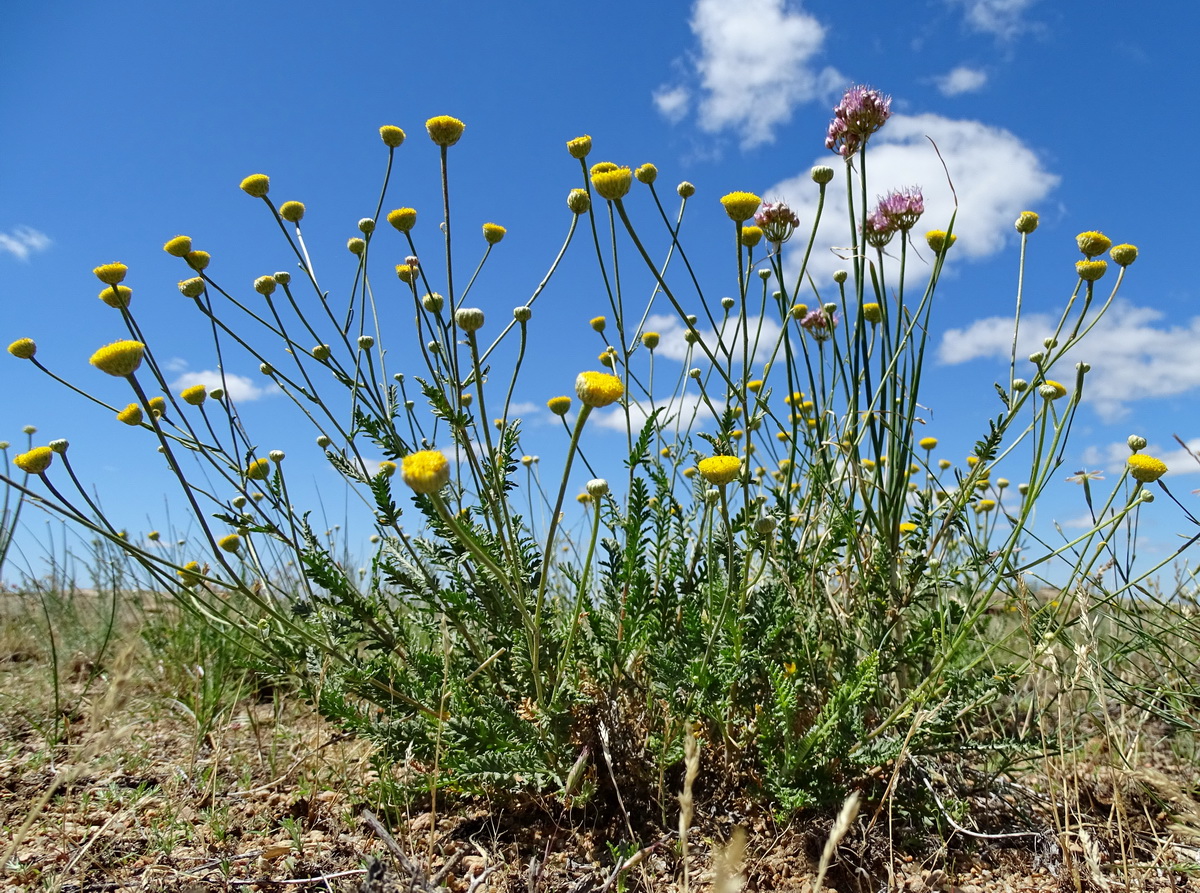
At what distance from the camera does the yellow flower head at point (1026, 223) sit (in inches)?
99.8

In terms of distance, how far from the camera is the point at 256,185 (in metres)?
2.69

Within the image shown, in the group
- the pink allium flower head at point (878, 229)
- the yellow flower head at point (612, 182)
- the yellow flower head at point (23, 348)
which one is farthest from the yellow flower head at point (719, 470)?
the yellow flower head at point (23, 348)

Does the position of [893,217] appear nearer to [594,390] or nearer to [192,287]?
[594,390]

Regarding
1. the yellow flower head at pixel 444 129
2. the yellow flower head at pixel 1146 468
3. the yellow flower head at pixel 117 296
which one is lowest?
the yellow flower head at pixel 1146 468

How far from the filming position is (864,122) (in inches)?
95.7

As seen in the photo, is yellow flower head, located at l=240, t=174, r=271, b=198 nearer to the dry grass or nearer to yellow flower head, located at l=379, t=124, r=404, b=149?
yellow flower head, located at l=379, t=124, r=404, b=149

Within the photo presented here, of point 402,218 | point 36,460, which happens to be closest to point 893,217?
point 402,218

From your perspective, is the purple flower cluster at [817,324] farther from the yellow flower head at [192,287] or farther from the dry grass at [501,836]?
the yellow flower head at [192,287]

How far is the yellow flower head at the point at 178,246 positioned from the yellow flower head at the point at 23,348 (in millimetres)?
498

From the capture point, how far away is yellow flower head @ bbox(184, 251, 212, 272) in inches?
105

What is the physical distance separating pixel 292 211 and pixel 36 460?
3.87ft

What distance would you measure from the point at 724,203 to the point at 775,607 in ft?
3.73

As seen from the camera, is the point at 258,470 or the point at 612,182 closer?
the point at 612,182

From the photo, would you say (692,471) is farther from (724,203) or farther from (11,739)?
(11,739)
